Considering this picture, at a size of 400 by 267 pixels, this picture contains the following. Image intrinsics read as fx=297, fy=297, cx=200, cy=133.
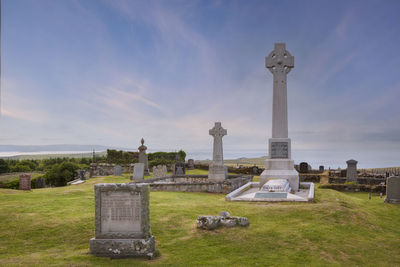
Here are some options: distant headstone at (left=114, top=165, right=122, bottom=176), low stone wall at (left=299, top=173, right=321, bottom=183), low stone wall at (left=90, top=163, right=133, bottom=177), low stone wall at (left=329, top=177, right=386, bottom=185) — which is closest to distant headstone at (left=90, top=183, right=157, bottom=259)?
distant headstone at (left=114, top=165, right=122, bottom=176)

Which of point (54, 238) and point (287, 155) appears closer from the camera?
point (54, 238)

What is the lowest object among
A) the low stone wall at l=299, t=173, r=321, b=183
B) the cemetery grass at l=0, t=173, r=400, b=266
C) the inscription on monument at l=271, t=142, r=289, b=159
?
the low stone wall at l=299, t=173, r=321, b=183

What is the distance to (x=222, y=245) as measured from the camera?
Result: 727 centimetres

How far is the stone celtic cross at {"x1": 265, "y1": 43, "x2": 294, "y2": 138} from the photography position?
18.4 meters

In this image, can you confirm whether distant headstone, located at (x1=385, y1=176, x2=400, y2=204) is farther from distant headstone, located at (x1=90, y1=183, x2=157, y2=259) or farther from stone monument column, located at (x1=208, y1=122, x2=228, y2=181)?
distant headstone, located at (x1=90, y1=183, x2=157, y2=259)

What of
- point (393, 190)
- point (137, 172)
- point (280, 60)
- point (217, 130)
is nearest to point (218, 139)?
point (217, 130)

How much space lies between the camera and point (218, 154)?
22.5 metres

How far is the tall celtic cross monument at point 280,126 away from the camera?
17422 mm

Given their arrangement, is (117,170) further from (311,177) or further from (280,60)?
(311,177)

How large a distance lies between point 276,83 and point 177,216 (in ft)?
39.9

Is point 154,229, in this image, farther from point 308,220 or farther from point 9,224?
point 308,220

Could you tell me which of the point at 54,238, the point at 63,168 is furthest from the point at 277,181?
the point at 63,168

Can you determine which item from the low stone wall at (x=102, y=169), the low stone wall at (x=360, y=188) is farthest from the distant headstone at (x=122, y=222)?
the low stone wall at (x=102, y=169)

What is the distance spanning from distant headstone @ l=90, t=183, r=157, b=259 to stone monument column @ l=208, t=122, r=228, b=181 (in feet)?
52.5
